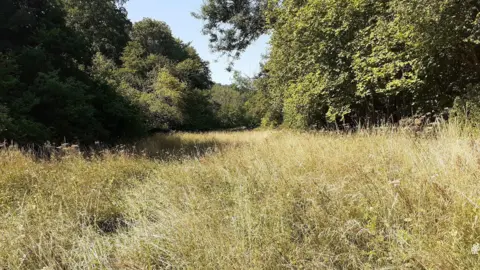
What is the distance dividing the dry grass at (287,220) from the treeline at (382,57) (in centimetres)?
223

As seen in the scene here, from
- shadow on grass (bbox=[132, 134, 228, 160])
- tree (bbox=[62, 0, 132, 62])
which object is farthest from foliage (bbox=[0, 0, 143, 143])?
tree (bbox=[62, 0, 132, 62])

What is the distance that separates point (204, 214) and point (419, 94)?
578cm

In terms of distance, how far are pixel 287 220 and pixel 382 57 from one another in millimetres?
4898

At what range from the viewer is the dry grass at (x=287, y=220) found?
175 centimetres

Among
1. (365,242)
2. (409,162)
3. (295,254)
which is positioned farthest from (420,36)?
(295,254)

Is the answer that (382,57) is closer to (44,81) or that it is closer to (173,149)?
(173,149)

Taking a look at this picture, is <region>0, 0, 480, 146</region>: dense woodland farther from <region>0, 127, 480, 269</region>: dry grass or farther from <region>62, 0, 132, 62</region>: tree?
<region>62, 0, 132, 62</region>: tree

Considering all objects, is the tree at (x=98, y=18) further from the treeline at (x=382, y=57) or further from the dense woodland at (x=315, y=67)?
the treeline at (x=382, y=57)

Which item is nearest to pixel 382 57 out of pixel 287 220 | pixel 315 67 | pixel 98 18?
pixel 315 67

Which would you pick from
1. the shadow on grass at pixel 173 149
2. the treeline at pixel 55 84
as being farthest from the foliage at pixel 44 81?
the shadow on grass at pixel 173 149

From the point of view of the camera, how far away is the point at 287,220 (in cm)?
227

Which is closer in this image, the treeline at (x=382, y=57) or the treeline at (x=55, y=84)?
the treeline at (x=382, y=57)

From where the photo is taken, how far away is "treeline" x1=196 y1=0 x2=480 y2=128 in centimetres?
480

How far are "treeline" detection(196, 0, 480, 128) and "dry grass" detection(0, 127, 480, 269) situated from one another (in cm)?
223
